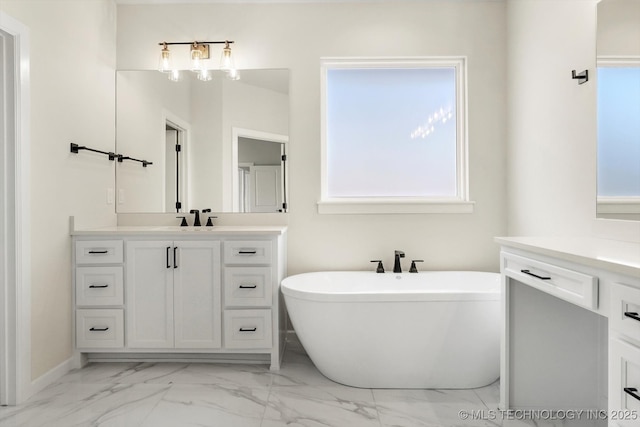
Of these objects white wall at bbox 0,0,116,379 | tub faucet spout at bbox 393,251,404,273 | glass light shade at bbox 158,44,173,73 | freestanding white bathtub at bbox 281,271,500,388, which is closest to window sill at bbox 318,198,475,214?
tub faucet spout at bbox 393,251,404,273

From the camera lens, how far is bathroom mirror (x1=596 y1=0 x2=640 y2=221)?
1759mm

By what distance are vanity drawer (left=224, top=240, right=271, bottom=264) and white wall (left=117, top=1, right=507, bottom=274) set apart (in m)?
0.56

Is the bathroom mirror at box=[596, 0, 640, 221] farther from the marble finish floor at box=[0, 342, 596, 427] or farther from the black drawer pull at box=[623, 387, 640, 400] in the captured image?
the marble finish floor at box=[0, 342, 596, 427]

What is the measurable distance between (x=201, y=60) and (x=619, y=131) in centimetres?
265

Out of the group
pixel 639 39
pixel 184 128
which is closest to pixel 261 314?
pixel 184 128

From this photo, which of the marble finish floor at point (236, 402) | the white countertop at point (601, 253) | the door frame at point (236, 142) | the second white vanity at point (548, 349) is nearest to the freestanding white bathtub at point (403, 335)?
the marble finish floor at point (236, 402)

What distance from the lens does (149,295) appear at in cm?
255

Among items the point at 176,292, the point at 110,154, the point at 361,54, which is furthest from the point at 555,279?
the point at 110,154

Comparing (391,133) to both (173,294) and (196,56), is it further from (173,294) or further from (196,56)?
(173,294)

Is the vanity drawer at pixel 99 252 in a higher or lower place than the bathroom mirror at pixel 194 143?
lower

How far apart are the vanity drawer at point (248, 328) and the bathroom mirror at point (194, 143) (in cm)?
85

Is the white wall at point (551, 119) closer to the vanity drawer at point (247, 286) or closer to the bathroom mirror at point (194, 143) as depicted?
the bathroom mirror at point (194, 143)

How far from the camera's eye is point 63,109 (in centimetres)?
245

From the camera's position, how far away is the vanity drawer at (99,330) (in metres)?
2.54
